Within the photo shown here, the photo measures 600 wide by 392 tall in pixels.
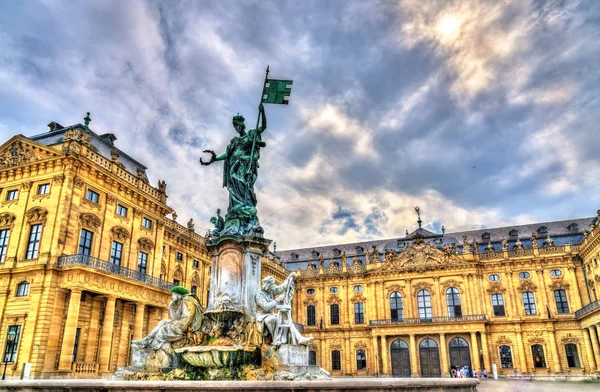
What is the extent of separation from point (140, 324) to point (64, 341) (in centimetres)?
583

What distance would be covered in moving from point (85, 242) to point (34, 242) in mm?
2786

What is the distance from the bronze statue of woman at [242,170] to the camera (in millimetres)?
13203

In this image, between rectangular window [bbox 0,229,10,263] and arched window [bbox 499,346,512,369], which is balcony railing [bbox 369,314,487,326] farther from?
rectangular window [bbox 0,229,10,263]

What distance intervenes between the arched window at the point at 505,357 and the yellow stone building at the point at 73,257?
122 feet

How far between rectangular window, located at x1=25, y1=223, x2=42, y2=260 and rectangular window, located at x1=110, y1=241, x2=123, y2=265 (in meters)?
4.58

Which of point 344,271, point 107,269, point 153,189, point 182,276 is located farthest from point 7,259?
point 344,271

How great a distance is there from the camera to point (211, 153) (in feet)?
46.8

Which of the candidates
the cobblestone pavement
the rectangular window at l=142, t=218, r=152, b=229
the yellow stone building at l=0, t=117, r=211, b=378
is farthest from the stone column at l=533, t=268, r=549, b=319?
the rectangular window at l=142, t=218, r=152, b=229

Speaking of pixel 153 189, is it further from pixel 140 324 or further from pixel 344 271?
pixel 344 271

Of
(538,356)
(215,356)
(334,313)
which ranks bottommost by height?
(538,356)

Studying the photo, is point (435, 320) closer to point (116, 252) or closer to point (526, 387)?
point (526, 387)

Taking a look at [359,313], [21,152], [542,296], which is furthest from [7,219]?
[542,296]

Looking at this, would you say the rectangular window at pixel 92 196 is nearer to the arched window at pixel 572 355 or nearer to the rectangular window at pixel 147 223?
the rectangular window at pixel 147 223

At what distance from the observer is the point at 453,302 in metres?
51.7
